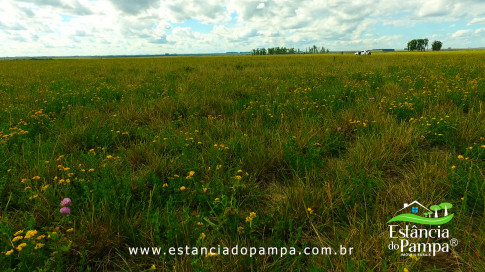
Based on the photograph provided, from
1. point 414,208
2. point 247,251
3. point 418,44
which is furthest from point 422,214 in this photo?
point 418,44

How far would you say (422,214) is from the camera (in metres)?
1.87

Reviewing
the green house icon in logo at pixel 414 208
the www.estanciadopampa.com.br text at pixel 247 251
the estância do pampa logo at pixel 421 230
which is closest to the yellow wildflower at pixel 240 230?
the www.estanciadopampa.com.br text at pixel 247 251

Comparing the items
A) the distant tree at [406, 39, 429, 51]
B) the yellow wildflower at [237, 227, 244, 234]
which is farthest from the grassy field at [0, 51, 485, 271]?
the distant tree at [406, 39, 429, 51]

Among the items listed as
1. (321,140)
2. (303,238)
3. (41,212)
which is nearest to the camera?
(303,238)

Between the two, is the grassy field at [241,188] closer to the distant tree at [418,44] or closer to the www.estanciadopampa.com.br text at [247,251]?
the www.estanciadopampa.com.br text at [247,251]

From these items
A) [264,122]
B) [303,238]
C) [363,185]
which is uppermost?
[264,122]

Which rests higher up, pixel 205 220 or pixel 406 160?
pixel 406 160

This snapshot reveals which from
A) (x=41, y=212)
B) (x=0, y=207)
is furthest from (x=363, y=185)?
(x=0, y=207)

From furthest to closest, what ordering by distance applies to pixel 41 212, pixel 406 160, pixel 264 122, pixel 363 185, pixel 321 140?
pixel 264 122 < pixel 321 140 < pixel 406 160 < pixel 363 185 < pixel 41 212

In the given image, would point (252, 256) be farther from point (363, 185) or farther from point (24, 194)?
point (24, 194)

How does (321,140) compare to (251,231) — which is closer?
(251,231)

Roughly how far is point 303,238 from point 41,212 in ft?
7.09

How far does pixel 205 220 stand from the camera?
193 cm

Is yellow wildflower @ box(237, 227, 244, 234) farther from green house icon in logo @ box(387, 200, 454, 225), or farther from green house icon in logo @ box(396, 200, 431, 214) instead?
green house icon in logo @ box(396, 200, 431, 214)
